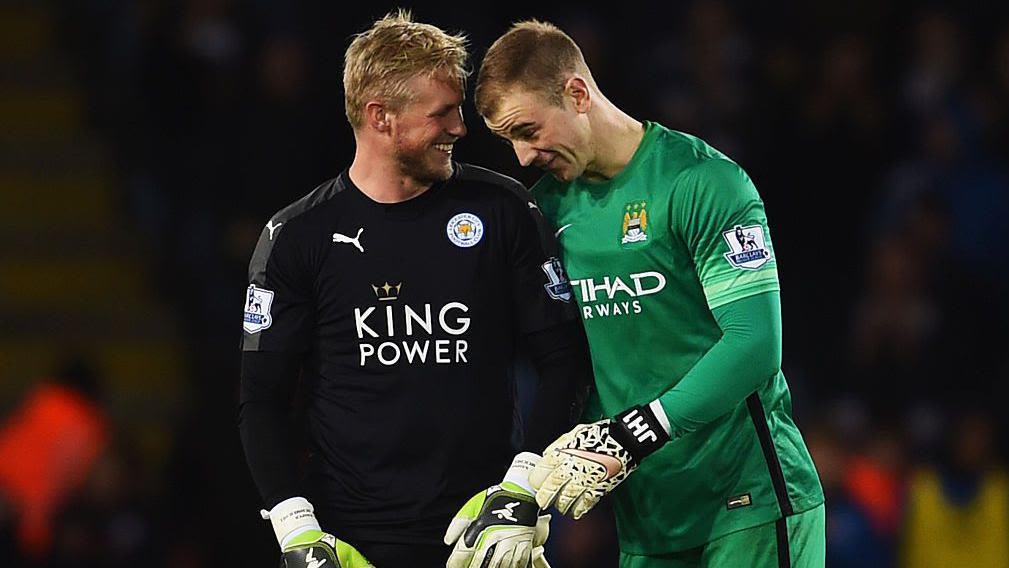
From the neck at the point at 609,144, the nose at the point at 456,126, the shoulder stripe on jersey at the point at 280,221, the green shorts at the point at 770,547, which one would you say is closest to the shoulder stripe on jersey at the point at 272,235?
the shoulder stripe on jersey at the point at 280,221

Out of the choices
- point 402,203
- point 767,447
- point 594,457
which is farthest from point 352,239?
point 767,447

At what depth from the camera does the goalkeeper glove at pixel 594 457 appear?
3924 millimetres

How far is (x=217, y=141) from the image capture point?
9.20 m

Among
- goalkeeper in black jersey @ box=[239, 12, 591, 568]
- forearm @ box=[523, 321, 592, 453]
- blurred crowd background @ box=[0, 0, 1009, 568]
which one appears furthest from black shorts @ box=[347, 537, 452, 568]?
blurred crowd background @ box=[0, 0, 1009, 568]

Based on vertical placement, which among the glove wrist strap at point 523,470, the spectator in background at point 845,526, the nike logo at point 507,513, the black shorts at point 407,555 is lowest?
the spectator in background at point 845,526

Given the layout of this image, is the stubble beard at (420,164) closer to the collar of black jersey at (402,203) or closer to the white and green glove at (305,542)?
the collar of black jersey at (402,203)

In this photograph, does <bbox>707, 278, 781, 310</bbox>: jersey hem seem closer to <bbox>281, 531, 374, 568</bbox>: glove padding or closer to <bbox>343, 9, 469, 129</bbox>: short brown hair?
<bbox>343, 9, 469, 129</bbox>: short brown hair

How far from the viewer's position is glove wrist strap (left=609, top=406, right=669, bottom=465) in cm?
397

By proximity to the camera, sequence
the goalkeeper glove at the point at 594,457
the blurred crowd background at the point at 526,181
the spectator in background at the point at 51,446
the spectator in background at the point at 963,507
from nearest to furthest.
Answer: the goalkeeper glove at the point at 594,457
the spectator in background at the point at 963,507
the blurred crowd background at the point at 526,181
the spectator in background at the point at 51,446

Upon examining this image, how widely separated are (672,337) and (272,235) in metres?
1.09

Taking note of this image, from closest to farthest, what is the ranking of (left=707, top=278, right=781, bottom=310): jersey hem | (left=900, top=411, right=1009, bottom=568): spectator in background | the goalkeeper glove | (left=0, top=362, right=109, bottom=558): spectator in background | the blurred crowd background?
the goalkeeper glove < (left=707, top=278, right=781, bottom=310): jersey hem < (left=900, top=411, right=1009, bottom=568): spectator in background < the blurred crowd background < (left=0, top=362, right=109, bottom=558): spectator in background

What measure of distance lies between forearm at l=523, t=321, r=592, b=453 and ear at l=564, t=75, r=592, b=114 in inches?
22.6

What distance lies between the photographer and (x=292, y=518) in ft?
13.4

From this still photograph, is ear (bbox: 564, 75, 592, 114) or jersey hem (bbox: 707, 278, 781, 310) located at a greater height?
ear (bbox: 564, 75, 592, 114)
